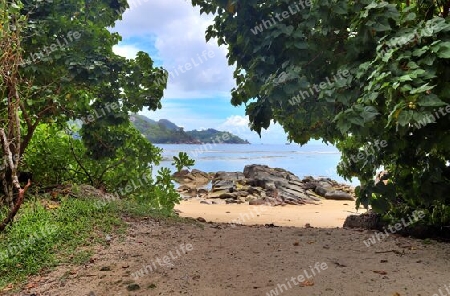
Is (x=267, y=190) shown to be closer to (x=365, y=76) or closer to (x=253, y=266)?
(x=253, y=266)

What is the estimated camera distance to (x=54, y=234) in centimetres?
511

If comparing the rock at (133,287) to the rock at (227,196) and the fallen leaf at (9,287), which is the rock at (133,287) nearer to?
the fallen leaf at (9,287)

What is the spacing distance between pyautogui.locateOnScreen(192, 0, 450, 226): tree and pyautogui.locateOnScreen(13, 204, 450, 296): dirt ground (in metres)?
0.72

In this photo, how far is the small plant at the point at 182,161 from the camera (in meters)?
7.28

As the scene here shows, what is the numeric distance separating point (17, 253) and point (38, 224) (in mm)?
681

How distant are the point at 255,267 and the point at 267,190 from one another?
40.5ft

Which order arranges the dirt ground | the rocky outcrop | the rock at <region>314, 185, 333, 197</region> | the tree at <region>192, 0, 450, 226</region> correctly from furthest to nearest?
the rock at <region>314, 185, 333, 197</region>, the rocky outcrop, the dirt ground, the tree at <region>192, 0, 450, 226</region>

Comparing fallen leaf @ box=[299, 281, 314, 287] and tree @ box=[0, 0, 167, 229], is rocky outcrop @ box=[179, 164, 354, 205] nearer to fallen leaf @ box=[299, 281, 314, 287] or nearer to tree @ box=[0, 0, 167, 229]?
Result: tree @ box=[0, 0, 167, 229]

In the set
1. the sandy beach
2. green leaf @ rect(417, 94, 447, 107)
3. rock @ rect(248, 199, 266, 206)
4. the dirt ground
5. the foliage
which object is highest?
green leaf @ rect(417, 94, 447, 107)

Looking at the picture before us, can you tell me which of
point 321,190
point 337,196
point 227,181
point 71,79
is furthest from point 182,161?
point 321,190

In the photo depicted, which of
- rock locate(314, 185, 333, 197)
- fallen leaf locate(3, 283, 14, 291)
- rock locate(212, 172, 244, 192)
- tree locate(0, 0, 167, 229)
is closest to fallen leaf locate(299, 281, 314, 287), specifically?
fallen leaf locate(3, 283, 14, 291)

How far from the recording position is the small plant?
23.9ft

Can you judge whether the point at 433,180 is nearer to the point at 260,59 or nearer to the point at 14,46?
the point at 260,59

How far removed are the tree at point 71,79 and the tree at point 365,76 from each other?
175 cm
